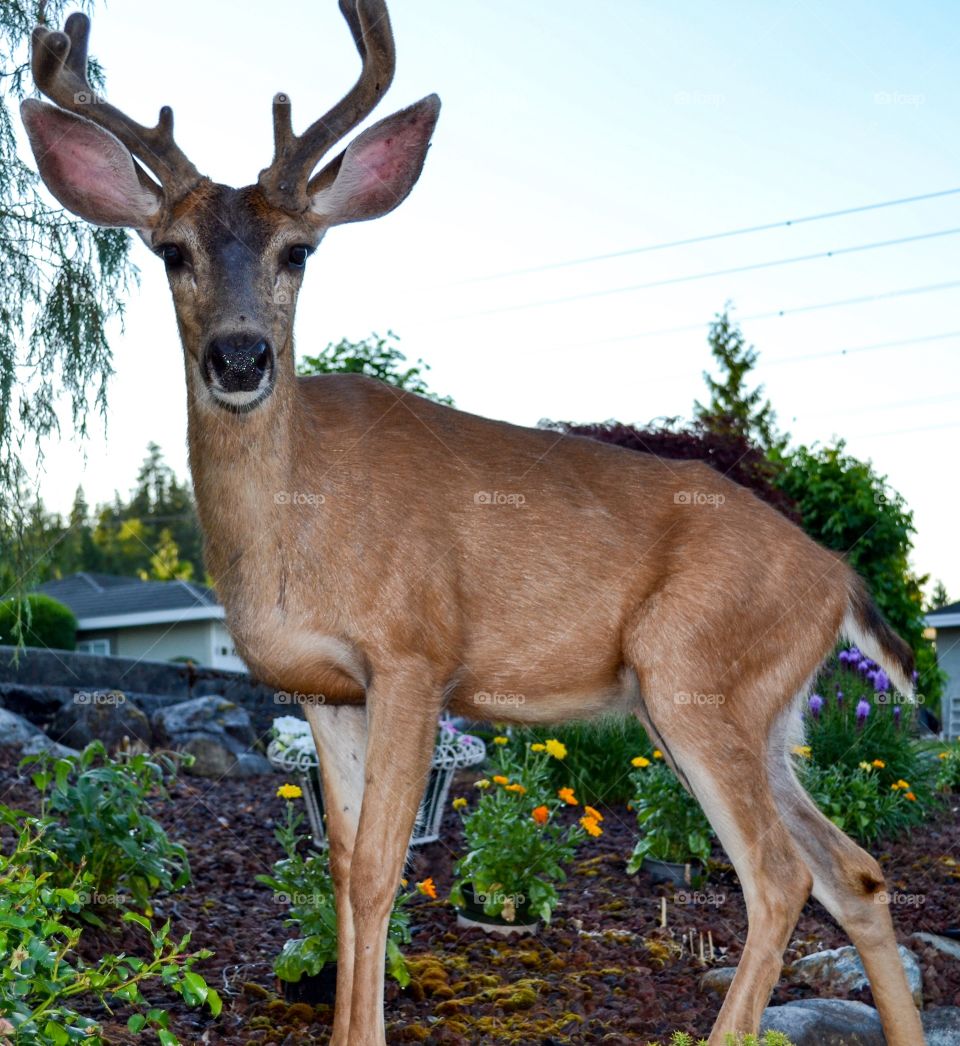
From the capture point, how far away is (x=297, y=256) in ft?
14.5

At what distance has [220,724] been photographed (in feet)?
36.3

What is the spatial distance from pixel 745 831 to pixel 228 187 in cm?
285

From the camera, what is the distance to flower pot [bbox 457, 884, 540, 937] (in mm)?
5961

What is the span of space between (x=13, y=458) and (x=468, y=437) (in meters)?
3.35

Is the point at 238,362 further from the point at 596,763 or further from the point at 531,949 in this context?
the point at 596,763

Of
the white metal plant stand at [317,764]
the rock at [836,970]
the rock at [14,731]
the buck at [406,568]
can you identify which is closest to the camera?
the buck at [406,568]

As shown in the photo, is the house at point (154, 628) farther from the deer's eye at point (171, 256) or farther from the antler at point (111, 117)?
the deer's eye at point (171, 256)

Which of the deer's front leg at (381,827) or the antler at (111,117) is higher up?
the antler at (111,117)

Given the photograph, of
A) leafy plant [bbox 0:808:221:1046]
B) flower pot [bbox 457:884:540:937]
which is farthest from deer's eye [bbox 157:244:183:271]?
flower pot [bbox 457:884:540:937]

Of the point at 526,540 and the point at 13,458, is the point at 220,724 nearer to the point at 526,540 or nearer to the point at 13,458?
the point at 13,458

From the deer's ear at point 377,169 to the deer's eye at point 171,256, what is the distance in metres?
0.51

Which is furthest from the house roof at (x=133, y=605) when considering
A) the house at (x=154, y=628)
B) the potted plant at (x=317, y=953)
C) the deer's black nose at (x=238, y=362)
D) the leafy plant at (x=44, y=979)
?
the leafy plant at (x=44, y=979)

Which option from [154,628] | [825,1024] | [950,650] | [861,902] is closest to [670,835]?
[825,1024]

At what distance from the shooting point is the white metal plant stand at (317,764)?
7.21 metres
